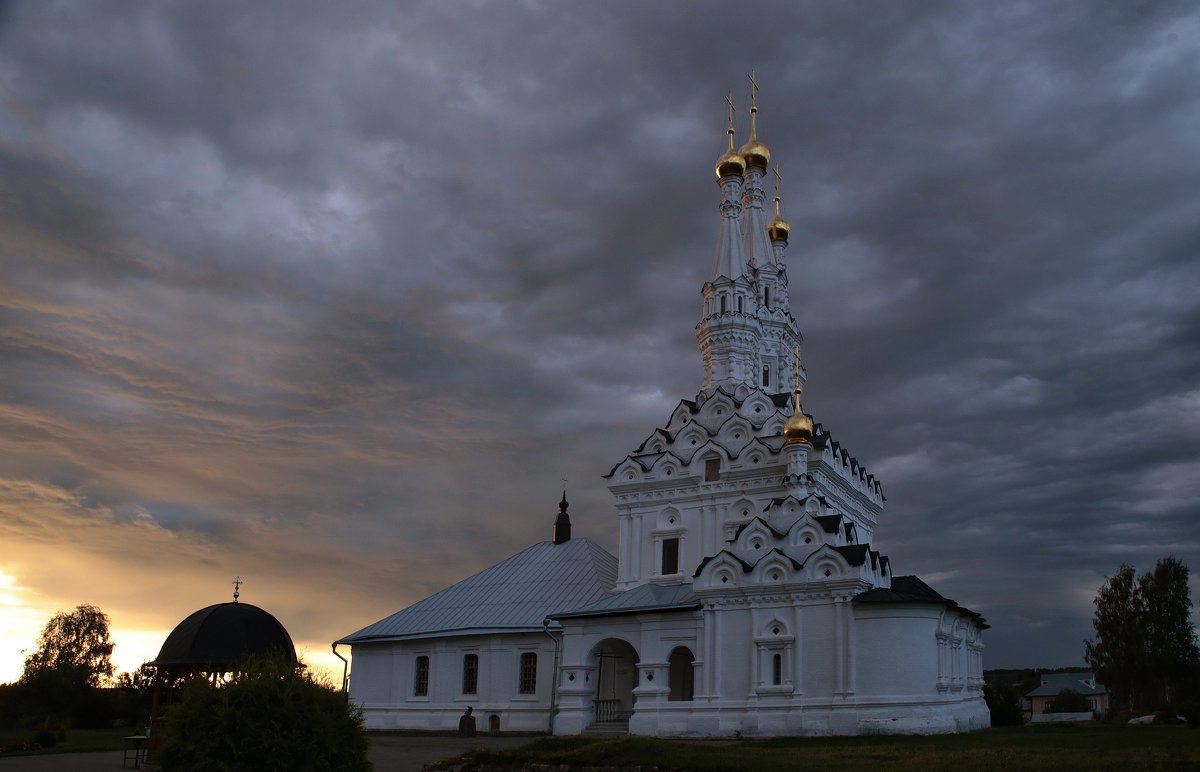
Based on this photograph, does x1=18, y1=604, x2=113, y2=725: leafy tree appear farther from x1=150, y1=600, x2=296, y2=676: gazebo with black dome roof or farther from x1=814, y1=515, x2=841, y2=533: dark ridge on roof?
x1=814, y1=515, x2=841, y2=533: dark ridge on roof

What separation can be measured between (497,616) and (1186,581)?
33.9m

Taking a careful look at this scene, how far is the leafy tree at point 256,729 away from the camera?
40.6 ft

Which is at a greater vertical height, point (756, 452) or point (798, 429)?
point (798, 429)

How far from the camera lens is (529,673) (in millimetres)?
33688

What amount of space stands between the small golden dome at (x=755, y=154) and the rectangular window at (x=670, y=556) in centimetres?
1816

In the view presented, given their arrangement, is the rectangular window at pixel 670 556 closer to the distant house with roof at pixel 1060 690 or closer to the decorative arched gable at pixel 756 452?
the decorative arched gable at pixel 756 452

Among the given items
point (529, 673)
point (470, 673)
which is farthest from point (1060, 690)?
point (470, 673)

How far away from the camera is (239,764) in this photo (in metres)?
12.3

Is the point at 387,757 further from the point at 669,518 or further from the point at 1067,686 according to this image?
the point at 1067,686

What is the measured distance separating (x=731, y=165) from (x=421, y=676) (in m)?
23.6

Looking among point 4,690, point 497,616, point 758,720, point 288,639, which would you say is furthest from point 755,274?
point 4,690

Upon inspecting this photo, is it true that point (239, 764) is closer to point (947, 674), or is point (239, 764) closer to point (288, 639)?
point (288, 639)

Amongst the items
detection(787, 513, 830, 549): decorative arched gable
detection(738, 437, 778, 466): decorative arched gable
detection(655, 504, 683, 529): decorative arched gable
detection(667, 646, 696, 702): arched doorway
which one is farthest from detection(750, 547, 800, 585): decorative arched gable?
detection(655, 504, 683, 529): decorative arched gable

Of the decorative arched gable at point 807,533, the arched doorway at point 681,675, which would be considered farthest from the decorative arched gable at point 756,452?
the arched doorway at point 681,675
